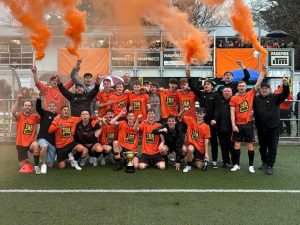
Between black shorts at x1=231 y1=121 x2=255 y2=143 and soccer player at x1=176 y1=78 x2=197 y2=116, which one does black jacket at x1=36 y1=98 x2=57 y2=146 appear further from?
black shorts at x1=231 y1=121 x2=255 y2=143

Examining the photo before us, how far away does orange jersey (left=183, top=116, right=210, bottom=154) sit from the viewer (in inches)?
321

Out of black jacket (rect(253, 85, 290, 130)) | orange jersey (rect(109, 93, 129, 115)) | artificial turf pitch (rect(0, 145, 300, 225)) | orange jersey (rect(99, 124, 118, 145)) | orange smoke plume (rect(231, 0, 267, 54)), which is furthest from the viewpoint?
orange jersey (rect(109, 93, 129, 115))

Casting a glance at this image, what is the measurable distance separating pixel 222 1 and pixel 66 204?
16.3 feet

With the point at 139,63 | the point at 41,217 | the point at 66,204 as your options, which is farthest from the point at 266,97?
the point at 139,63

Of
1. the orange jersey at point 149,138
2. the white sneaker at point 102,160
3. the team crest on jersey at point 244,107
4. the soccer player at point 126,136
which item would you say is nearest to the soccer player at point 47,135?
the white sneaker at point 102,160

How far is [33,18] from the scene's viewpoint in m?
7.78

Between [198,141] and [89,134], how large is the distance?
220cm

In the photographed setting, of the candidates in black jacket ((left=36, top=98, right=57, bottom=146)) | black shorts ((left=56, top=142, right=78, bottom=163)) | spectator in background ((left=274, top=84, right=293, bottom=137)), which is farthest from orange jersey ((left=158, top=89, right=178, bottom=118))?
spectator in background ((left=274, top=84, right=293, bottom=137))

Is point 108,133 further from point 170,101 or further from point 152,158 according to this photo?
point 170,101

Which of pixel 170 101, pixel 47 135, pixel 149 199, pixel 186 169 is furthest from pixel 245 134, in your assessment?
pixel 47 135

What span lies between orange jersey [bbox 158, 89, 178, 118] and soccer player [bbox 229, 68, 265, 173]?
1338 mm

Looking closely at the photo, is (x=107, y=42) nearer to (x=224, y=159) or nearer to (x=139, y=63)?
(x=139, y=63)

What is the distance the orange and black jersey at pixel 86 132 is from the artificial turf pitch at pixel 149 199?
59cm

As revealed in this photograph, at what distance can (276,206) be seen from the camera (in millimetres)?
5578
